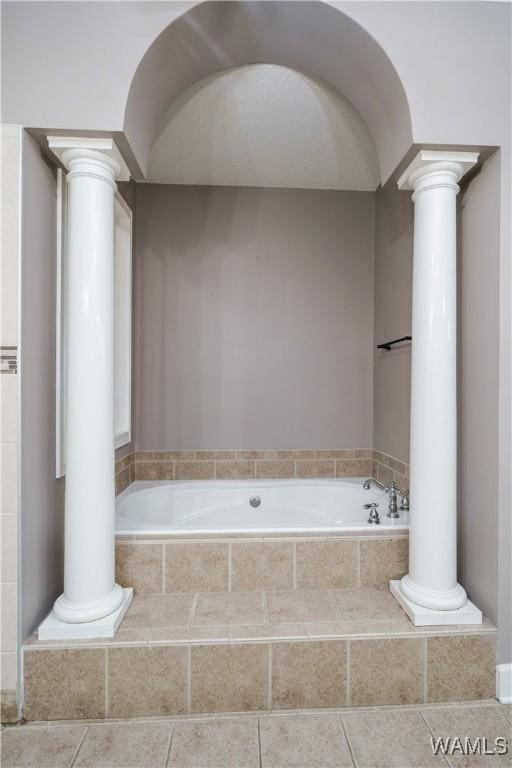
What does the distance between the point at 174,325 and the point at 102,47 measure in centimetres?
162

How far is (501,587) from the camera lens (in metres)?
1.65

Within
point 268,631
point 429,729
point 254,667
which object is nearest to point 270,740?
point 254,667

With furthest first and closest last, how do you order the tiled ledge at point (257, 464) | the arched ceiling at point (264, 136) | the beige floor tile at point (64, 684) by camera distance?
1. the tiled ledge at point (257, 464)
2. the arched ceiling at point (264, 136)
3. the beige floor tile at point (64, 684)

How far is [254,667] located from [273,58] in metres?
2.46

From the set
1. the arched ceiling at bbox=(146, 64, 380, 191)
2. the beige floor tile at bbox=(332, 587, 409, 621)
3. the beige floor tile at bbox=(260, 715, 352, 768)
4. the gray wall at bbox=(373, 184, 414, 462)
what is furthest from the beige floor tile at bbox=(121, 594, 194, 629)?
the arched ceiling at bbox=(146, 64, 380, 191)

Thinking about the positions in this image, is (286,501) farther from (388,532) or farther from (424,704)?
(424,704)

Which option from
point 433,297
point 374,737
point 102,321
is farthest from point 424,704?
point 102,321

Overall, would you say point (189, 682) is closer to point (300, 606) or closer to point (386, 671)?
point (300, 606)

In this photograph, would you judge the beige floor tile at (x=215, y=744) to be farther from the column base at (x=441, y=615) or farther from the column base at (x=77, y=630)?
the column base at (x=441, y=615)

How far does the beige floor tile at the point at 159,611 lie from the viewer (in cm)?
165

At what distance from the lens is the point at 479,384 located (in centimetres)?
176

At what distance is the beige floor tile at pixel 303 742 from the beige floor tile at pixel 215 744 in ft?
0.14

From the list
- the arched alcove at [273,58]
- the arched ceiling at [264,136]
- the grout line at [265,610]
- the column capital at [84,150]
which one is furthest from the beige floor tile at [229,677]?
the arched ceiling at [264,136]

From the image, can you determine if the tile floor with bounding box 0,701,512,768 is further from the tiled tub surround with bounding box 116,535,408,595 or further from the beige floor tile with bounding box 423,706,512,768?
the tiled tub surround with bounding box 116,535,408,595
